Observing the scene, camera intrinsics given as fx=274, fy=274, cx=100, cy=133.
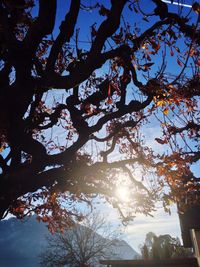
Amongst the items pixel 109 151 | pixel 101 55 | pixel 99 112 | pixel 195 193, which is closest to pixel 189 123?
pixel 195 193

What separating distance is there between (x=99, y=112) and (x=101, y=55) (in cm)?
309

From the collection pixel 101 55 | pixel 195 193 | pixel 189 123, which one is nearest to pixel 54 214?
pixel 195 193

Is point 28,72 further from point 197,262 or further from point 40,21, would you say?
point 197,262

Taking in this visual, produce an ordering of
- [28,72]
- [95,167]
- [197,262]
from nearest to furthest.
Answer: [28,72] → [95,167] → [197,262]

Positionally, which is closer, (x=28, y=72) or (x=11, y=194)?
(x=28, y=72)

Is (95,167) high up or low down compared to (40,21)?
down

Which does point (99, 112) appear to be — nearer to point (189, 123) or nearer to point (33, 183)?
point (33, 183)

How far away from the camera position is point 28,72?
608cm

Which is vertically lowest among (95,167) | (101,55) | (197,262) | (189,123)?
(197,262)

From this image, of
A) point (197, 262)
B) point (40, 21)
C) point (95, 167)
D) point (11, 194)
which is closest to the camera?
point (40, 21)

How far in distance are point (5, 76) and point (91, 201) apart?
28.5 ft

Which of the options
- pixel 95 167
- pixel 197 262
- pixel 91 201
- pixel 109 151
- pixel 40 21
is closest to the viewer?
pixel 40 21

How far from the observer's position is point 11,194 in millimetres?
7555

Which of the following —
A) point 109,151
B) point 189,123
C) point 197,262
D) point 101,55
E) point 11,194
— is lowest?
point 197,262
